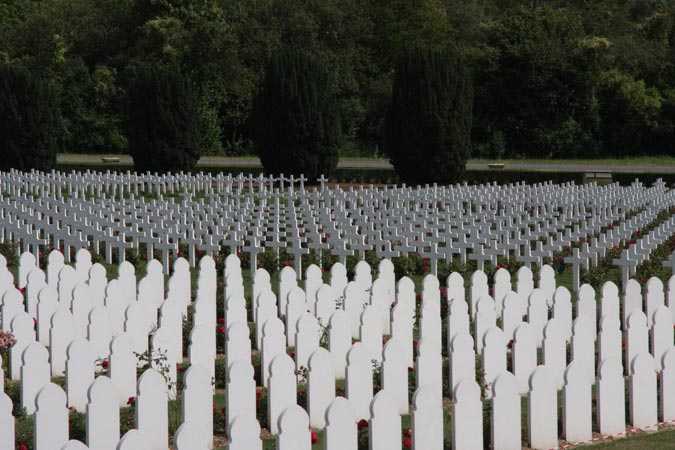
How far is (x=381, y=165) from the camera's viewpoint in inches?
1671

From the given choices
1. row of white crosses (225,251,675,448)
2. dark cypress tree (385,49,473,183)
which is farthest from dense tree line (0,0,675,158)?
row of white crosses (225,251,675,448)

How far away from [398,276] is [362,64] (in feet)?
128

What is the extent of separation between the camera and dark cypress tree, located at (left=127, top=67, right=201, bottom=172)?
3300 cm

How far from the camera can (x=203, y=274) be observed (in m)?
10.9

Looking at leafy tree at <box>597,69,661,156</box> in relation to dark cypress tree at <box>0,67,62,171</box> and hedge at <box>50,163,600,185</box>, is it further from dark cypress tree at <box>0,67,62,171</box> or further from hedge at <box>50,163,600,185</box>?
dark cypress tree at <box>0,67,62,171</box>

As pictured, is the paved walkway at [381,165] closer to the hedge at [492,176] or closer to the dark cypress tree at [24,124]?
the hedge at [492,176]

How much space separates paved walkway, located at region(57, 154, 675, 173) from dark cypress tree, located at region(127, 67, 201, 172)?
6.50 meters

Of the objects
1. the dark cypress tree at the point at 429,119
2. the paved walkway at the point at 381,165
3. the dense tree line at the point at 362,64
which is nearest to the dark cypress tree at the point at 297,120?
the dark cypress tree at the point at 429,119

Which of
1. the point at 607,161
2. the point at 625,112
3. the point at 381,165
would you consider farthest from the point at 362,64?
the point at 607,161

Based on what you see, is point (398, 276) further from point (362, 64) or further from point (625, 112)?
point (362, 64)

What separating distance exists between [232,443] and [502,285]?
5553mm

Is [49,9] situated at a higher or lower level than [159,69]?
higher

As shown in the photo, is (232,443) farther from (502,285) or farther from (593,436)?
(502,285)

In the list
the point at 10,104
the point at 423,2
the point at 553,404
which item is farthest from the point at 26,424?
the point at 423,2
